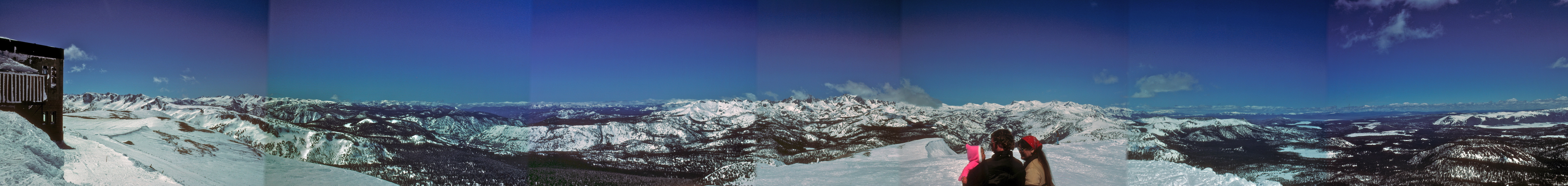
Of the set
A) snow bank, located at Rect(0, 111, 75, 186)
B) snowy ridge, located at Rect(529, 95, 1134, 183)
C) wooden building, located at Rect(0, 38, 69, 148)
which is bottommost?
snowy ridge, located at Rect(529, 95, 1134, 183)

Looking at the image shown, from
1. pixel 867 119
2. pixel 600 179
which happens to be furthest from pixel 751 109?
pixel 600 179

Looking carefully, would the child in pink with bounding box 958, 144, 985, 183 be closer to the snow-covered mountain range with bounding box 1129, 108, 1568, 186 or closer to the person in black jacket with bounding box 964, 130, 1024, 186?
the person in black jacket with bounding box 964, 130, 1024, 186

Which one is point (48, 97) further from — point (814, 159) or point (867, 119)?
point (867, 119)

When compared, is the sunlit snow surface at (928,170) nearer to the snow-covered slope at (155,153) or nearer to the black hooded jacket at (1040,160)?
the black hooded jacket at (1040,160)

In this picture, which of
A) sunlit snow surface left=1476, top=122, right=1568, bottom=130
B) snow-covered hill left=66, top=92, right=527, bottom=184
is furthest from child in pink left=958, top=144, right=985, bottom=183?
sunlit snow surface left=1476, top=122, right=1568, bottom=130

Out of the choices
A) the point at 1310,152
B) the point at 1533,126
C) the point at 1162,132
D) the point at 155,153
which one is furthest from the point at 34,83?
the point at 1162,132

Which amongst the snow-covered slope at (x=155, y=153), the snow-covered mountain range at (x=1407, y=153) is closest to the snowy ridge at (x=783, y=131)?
the snow-covered mountain range at (x=1407, y=153)

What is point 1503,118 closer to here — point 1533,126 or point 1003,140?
point 1533,126
